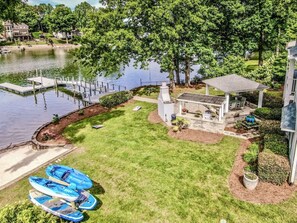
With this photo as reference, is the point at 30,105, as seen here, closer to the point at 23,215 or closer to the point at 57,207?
the point at 57,207

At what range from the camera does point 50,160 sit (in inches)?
630

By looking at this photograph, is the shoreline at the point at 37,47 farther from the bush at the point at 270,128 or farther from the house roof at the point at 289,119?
the house roof at the point at 289,119

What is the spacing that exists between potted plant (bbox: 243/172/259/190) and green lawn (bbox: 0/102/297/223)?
1.06m

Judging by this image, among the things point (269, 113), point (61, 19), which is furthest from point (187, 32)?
point (61, 19)

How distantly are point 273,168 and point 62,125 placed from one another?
58.5 feet

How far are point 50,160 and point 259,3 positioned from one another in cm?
2841

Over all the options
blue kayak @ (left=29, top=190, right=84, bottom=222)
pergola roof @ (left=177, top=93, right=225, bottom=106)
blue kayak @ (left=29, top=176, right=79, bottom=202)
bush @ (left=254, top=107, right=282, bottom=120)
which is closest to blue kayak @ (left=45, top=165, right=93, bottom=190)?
blue kayak @ (left=29, top=176, right=79, bottom=202)

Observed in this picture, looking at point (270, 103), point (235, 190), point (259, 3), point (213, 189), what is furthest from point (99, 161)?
point (259, 3)

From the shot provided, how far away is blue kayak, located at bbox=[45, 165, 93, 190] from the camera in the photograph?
11.1 metres

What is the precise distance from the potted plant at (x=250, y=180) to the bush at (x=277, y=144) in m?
2.04

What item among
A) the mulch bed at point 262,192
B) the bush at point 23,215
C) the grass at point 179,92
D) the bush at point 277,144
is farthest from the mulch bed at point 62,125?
the bush at point 277,144

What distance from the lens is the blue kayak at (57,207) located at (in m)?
10.2

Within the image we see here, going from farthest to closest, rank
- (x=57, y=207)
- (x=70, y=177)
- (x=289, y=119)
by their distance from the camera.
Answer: (x=289, y=119) < (x=70, y=177) < (x=57, y=207)

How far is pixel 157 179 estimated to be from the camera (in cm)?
1345
